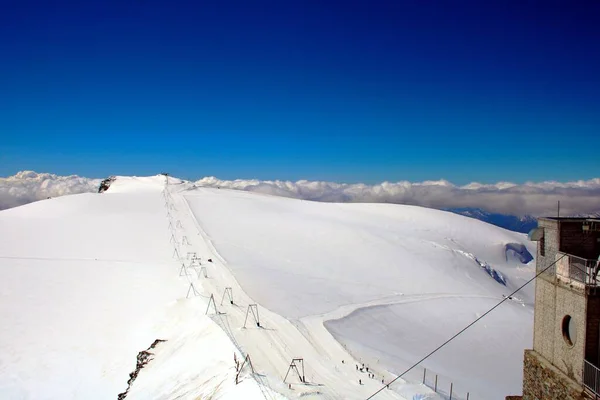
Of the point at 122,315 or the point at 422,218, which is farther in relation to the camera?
the point at 422,218

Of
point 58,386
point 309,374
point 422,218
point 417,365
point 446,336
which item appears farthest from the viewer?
point 422,218

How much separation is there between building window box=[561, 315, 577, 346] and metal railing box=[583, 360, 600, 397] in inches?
26.0

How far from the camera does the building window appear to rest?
30.6ft

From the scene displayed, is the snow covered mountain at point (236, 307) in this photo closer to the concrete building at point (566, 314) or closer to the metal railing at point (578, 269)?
the concrete building at point (566, 314)

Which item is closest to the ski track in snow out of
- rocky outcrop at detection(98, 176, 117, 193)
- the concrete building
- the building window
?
the concrete building

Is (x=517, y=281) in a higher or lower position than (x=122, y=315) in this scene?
lower

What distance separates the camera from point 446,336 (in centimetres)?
2700

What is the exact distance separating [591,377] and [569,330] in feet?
3.65

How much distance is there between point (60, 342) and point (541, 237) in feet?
75.8

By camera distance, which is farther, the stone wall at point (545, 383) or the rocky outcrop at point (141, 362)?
the rocky outcrop at point (141, 362)

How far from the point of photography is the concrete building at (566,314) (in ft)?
28.8

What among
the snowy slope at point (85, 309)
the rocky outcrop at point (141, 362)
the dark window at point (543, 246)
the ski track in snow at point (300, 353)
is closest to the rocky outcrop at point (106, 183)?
the snowy slope at point (85, 309)

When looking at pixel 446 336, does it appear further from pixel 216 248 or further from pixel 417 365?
pixel 216 248

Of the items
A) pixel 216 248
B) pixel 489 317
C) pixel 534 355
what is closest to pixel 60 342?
pixel 216 248
